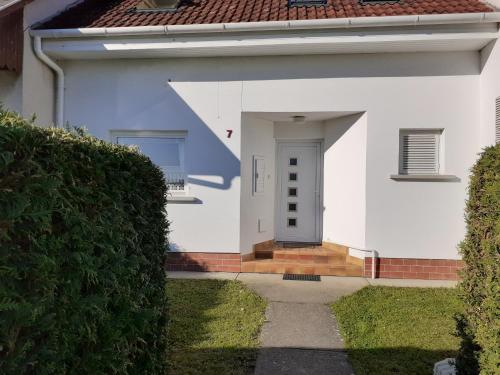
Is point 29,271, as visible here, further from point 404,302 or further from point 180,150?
point 180,150

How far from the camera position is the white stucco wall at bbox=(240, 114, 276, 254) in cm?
756

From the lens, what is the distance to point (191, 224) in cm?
755

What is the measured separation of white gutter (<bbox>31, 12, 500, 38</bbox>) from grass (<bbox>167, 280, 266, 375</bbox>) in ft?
16.1

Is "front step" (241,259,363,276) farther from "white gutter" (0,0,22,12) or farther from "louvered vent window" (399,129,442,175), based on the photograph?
"white gutter" (0,0,22,12)

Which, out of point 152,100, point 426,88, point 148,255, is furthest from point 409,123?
point 148,255

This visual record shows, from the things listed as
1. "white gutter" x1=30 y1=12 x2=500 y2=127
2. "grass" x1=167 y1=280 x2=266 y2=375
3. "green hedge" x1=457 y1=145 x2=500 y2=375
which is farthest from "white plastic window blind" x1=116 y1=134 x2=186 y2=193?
"green hedge" x1=457 y1=145 x2=500 y2=375

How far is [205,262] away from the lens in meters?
7.48

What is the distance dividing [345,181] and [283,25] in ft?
11.4

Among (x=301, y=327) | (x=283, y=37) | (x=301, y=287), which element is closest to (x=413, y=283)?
(x=301, y=287)

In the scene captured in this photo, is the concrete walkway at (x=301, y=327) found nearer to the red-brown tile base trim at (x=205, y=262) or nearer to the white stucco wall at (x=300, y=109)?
the red-brown tile base trim at (x=205, y=262)

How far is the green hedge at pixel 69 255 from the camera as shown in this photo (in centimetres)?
156

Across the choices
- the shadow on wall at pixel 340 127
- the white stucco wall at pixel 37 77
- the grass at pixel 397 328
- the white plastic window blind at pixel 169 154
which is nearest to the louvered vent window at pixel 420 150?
the shadow on wall at pixel 340 127

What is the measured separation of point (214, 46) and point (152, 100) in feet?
Answer: 5.94

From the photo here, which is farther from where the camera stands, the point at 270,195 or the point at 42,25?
the point at 270,195
